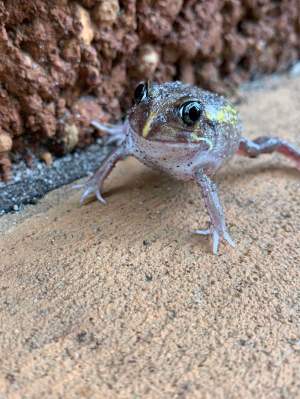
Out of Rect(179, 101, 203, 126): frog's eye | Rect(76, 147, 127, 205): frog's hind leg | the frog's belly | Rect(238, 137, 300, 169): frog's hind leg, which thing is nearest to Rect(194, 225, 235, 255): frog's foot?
the frog's belly

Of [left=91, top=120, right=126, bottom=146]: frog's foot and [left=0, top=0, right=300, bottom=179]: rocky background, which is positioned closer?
[left=0, top=0, right=300, bottom=179]: rocky background

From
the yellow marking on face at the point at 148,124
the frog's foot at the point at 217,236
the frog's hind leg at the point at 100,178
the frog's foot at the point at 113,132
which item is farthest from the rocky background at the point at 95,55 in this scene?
the frog's foot at the point at 217,236

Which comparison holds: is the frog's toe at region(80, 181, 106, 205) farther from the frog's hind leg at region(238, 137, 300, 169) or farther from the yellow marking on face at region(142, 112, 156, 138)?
the frog's hind leg at region(238, 137, 300, 169)

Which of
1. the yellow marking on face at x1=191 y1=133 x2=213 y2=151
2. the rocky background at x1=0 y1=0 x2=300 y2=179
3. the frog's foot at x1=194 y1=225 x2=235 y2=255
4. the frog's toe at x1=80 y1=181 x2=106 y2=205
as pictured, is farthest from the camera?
the frog's toe at x1=80 y1=181 x2=106 y2=205

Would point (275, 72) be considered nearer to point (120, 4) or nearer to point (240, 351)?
point (120, 4)

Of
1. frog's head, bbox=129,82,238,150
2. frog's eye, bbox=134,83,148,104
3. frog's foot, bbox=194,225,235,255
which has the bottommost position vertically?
frog's foot, bbox=194,225,235,255

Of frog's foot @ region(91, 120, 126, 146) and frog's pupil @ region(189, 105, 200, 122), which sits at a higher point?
frog's pupil @ region(189, 105, 200, 122)

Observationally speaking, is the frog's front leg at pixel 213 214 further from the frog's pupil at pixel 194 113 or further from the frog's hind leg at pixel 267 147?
the frog's hind leg at pixel 267 147
